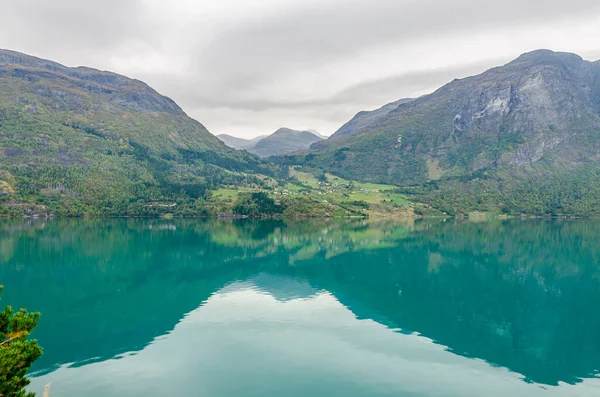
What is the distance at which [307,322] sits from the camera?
38.7 metres

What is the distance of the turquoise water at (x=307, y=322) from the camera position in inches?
1016

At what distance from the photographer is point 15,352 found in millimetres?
12859

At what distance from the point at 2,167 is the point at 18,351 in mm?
218814

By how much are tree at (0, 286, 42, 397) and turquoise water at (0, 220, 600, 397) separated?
1123cm

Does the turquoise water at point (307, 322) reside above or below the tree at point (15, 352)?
below

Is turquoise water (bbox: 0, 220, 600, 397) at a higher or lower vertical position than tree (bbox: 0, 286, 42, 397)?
lower

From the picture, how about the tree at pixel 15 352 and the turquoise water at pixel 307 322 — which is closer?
the tree at pixel 15 352

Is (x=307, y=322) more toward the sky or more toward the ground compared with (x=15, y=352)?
more toward the ground

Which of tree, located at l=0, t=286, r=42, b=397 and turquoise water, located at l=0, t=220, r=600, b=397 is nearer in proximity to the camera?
tree, located at l=0, t=286, r=42, b=397

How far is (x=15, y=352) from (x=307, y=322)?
2813 centimetres

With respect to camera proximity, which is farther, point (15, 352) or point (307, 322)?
point (307, 322)

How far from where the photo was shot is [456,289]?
53156 millimetres

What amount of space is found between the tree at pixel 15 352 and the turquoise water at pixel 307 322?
11.2m

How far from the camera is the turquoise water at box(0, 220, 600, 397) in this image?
25.8 meters
